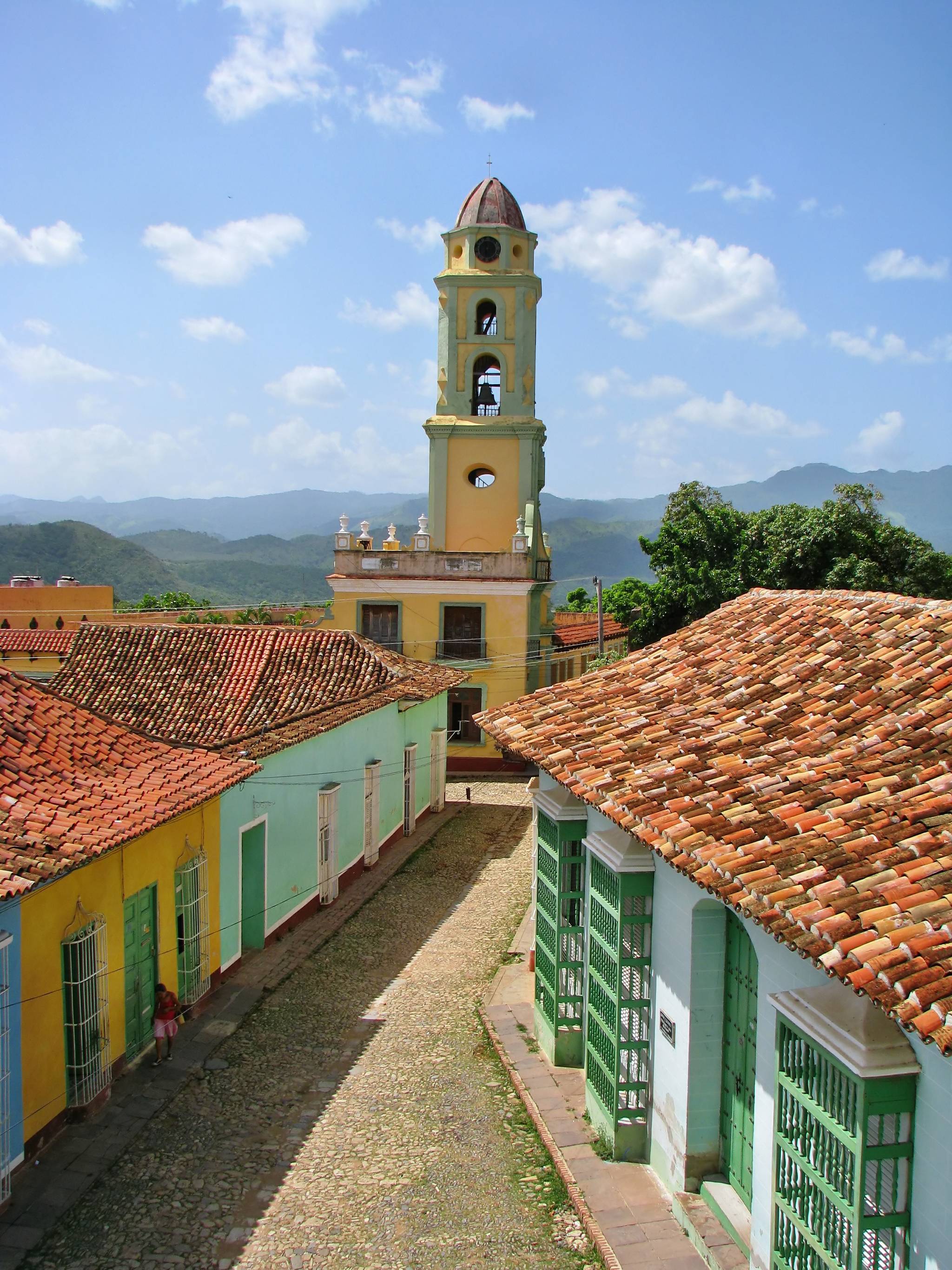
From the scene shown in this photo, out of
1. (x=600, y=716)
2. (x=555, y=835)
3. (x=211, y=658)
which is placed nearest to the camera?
(x=600, y=716)

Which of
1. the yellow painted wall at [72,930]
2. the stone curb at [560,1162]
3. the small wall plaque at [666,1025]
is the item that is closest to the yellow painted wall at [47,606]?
the yellow painted wall at [72,930]

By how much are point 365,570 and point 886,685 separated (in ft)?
66.5

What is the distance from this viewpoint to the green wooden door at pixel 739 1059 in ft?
19.7

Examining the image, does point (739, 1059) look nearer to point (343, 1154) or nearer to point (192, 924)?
point (343, 1154)

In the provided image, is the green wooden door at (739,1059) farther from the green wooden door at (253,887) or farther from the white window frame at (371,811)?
the white window frame at (371,811)

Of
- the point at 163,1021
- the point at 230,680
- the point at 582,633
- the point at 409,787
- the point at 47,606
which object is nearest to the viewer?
the point at 163,1021

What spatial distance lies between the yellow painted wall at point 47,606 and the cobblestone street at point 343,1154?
25.4m

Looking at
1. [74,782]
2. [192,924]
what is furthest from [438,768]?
[74,782]

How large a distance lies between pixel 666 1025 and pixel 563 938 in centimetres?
215

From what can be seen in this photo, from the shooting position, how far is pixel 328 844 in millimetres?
14461

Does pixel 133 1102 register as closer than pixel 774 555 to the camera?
Yes

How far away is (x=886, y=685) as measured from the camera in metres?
6.47

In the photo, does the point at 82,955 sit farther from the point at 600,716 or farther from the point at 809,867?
the point at 809,867

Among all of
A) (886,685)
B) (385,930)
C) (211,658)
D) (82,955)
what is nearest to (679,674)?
(886,685)
